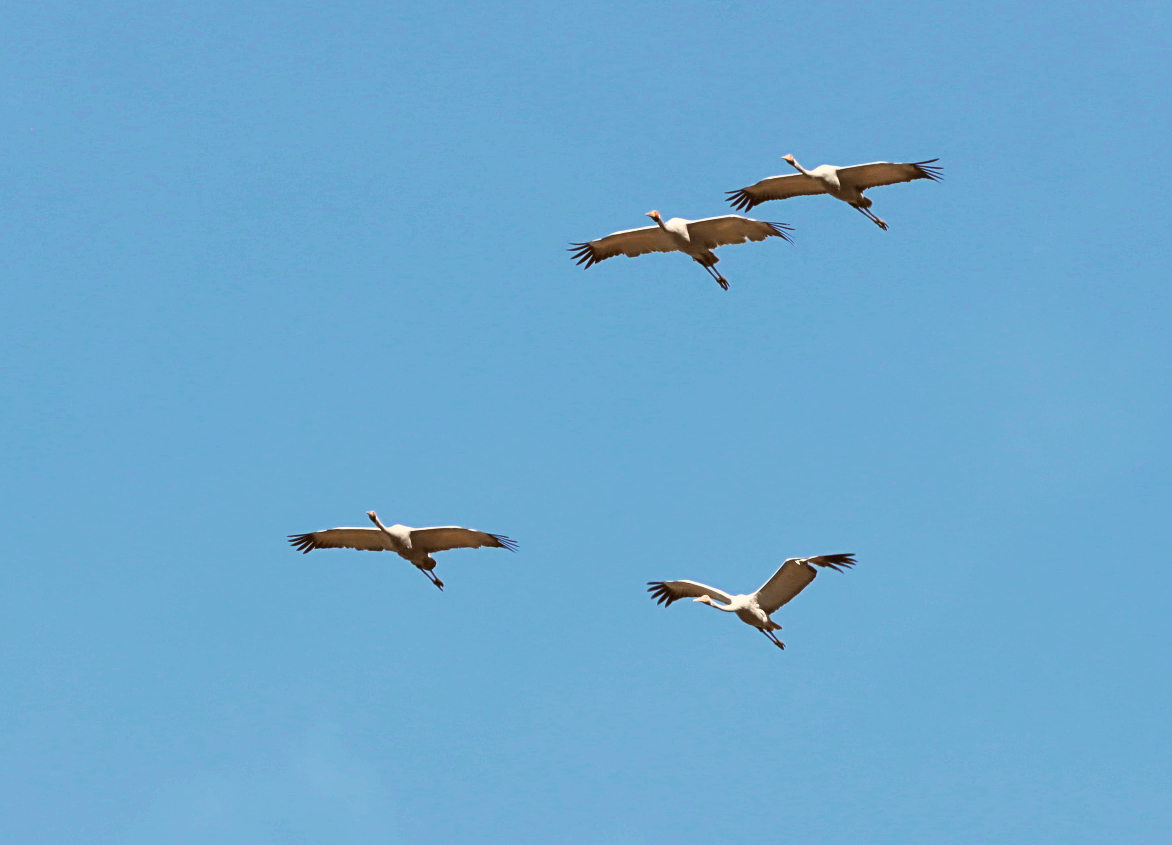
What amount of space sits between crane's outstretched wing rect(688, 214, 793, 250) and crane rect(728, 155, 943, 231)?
1.15 m

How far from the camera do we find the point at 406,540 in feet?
98.0

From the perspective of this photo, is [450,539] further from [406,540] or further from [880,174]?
[880,174]

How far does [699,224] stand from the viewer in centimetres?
3119

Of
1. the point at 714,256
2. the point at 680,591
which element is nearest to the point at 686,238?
the point at 714,256

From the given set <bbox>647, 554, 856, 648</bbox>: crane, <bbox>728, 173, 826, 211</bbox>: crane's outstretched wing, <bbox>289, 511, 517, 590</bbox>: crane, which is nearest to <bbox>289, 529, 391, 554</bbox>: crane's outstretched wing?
<bbox>289, 511, 517, 590</bbox>: crane

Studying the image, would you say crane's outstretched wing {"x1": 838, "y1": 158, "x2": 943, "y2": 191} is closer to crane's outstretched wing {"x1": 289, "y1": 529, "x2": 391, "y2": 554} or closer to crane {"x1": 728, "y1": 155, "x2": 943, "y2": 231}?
crane {"x1": 728, "y1": 155, "x2": 943, "y2": 231}

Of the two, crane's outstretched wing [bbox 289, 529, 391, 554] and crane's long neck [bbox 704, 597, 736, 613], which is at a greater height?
crane's outstretched wing [bbox 289, 529, 391, 554]

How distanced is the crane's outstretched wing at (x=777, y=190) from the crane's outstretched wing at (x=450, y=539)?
29.8ft

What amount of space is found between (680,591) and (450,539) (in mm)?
4709

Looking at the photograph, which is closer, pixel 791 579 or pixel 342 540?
pixel 791 579

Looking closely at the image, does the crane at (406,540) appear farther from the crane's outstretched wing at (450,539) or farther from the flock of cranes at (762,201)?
the flock of cranes at (762,201)

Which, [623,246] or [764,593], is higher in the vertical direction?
[623,246]

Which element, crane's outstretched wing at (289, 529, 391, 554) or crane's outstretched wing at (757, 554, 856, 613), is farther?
crane's outstretched wing at (289, 529, 391, 554)

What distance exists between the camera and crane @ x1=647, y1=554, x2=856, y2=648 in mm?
27906
